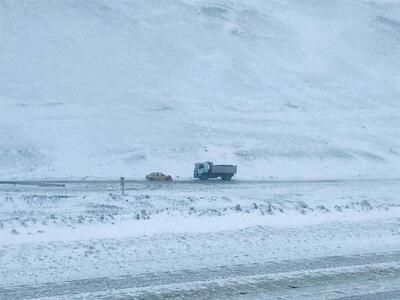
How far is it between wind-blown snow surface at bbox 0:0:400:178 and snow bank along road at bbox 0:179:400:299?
2703cm

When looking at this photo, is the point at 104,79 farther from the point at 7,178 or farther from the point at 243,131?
the point at 7,178

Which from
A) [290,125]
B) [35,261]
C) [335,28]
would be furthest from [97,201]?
[335,28]

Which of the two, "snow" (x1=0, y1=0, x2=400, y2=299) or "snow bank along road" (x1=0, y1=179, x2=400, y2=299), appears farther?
"snow" (x1=0, y1=0, x2=400, y2=299)

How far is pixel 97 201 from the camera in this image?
26672 millimetres

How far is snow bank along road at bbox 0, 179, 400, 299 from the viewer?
412 inches

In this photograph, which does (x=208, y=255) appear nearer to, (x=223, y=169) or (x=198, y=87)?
(x=223, y=169)

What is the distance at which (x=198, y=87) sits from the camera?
70000 mm

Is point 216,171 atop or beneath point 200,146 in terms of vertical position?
beneath

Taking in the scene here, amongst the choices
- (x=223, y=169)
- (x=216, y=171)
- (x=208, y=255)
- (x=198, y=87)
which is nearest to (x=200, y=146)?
(x=223, y=169)

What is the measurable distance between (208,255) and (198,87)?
57.0m

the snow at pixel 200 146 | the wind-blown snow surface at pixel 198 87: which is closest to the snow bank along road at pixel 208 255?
the snow at pixel 200 146

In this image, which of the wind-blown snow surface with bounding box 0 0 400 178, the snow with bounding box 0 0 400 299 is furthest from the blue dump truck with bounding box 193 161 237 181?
the wind-blown snow surface with bounding box 0 0 400 178

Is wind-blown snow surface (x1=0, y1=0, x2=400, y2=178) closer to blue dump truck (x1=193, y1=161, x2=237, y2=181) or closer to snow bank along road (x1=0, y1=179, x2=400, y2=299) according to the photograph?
blue dump truck (x1=193, y1=161, x2=237, y2=181)

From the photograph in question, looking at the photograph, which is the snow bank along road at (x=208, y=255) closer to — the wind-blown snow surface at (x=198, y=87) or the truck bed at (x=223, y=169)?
the truck bed at (x=223, y=169)
